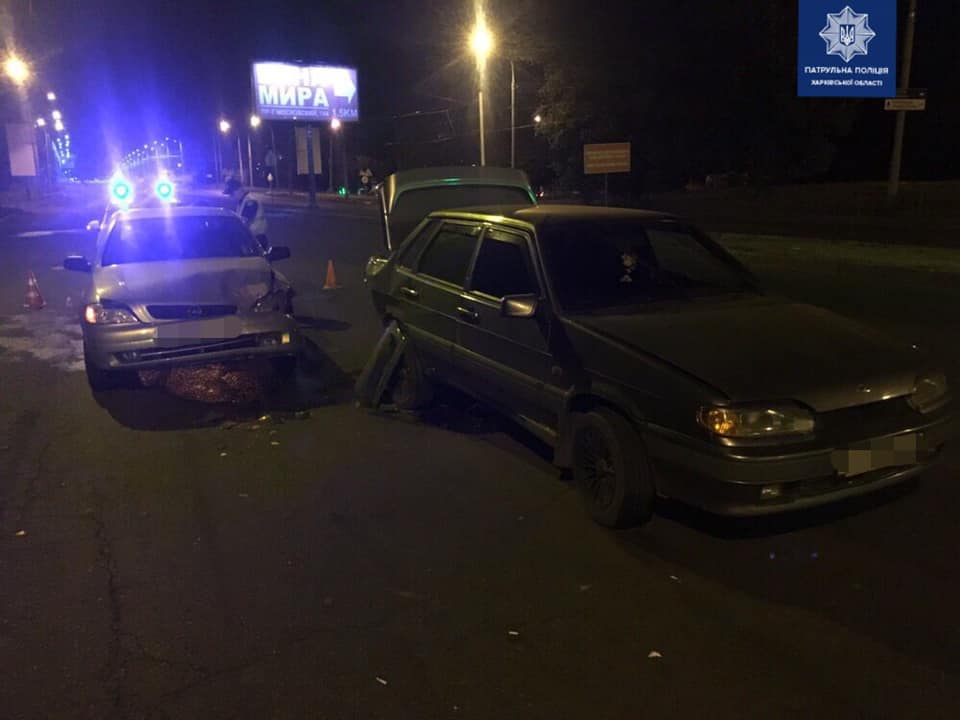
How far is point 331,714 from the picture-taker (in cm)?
311

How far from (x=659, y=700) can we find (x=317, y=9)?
79.8 m

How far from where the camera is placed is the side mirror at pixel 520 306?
4.89 m

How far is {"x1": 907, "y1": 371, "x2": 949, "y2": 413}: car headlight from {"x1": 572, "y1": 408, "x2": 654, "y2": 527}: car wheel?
139cm

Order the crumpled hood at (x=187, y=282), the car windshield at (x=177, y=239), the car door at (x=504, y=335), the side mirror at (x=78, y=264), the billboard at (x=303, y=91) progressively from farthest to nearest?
the billboard at (x=303, y=91), the side mirror at (x=78, y=264), the car windshield at (x=177, y=239), the crumpled hood at (x=187, y=282), the car door at (x=504, y=335)

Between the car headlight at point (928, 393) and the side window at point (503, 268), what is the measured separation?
6.80 feet

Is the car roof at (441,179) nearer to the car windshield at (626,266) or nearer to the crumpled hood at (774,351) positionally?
the car windshield at (626,266)

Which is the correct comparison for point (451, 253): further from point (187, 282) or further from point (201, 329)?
point (187, 282)

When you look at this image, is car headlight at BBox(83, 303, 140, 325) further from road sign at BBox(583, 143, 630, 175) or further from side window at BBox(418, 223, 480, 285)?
road sign at BBox(583, 143, 630, 175)

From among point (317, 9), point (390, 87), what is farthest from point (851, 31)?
point (317, 9)

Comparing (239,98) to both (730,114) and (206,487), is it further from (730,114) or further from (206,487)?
(206,487)

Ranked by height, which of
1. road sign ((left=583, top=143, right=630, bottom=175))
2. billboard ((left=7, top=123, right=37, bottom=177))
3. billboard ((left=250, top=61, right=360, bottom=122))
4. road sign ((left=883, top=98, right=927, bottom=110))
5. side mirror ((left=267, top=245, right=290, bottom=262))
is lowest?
side mirror ((left=267, top=245, right=290, bottom=262))

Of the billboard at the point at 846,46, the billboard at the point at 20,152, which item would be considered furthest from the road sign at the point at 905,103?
the billboard at the point at 20,152

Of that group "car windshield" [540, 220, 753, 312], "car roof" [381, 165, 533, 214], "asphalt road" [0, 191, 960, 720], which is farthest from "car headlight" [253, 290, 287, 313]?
"car windshield" [540, 220, 753, 312]

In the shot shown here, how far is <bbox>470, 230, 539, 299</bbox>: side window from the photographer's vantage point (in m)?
5.30
